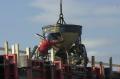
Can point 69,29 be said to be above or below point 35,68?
above

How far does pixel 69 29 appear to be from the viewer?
43.5 m

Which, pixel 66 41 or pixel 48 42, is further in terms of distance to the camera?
pixel 66 41

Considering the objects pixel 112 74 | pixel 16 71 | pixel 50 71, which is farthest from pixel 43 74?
pixel 112 74

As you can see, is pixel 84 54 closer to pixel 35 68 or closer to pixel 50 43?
pixel 50 43

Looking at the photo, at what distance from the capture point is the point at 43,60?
1545 inches

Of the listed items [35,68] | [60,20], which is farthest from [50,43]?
[35,68]

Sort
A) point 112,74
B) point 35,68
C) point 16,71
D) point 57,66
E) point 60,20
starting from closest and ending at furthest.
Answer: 1. point 16,71
2. point 35,68
3. point 57,66
4. point 60,20
5. point 112,74

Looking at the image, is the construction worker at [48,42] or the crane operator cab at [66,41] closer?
the construction worker at [48,42]

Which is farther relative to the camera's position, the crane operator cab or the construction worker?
the crane operator cab

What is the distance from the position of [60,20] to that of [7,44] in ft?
27.4

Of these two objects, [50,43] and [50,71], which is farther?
[50,43]

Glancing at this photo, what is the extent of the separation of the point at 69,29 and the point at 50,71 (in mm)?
4969

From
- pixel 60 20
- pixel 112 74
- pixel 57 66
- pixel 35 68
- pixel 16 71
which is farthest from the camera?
pixel 112 74

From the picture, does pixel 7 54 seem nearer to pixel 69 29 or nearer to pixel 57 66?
pixel 57 66
